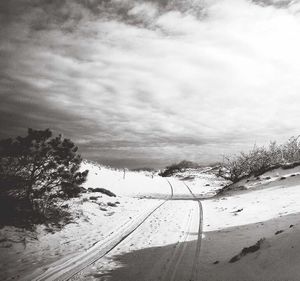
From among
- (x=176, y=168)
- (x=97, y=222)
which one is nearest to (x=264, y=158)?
(x=97, y=222)

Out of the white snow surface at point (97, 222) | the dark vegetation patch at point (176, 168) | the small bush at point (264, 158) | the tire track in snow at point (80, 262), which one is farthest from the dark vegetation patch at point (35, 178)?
the dark vegetation patch at point (176, 168)

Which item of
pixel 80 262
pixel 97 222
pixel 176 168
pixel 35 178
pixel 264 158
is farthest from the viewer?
pixel 176 168

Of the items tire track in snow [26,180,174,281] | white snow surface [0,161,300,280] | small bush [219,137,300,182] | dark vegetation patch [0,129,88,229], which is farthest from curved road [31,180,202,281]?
small bush [219,137,300,182]

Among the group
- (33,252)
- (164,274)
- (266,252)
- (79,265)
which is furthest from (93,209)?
(266,252)

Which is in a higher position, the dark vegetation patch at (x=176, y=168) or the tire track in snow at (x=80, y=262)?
the tire track in snow at (x=80, y=262)

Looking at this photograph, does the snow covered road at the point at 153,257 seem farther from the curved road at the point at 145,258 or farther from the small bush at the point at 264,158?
the small bush at the point at 264,158

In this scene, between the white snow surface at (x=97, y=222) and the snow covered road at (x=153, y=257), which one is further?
the white snow surface at (x=97, y=222)

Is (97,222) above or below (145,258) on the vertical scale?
above

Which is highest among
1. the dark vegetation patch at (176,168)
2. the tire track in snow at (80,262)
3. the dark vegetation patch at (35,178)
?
the dark vegetation patch at (35,178)

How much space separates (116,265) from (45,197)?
701cm

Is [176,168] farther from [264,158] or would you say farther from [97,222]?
[97,222]

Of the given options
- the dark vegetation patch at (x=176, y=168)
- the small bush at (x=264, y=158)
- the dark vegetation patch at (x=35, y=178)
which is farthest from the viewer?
the dark vegetation patch at (x=176, y=168)

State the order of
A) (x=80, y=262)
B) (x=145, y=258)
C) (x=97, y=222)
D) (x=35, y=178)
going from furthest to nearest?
(x=97, y=222) < (x=35, y=178) < (x=145, y=258) < (x=80, y=262)

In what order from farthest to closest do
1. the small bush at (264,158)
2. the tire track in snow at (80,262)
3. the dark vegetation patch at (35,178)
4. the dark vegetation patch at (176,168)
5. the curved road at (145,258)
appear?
the dark vegetation patch at (176,168) → the small bush at (264,158) → the dark vegetation patch at (35,178) → the curved road at (145,258) → the tire track in snow at (80,262)
